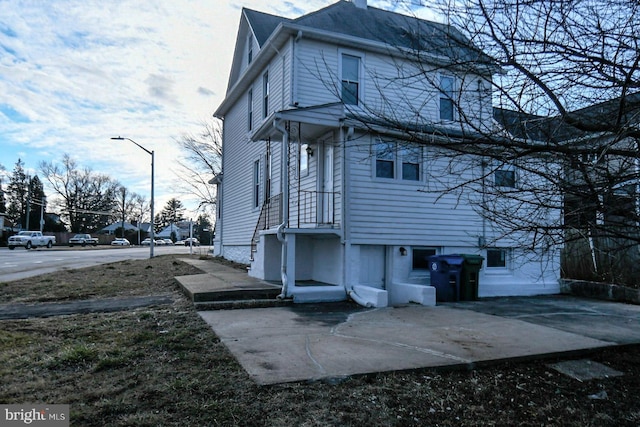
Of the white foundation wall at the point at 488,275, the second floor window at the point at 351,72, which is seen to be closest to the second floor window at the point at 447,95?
the second floor window at the point at 351,72

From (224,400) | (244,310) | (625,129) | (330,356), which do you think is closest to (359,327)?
(330,356)

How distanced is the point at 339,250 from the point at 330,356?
16.7 feet

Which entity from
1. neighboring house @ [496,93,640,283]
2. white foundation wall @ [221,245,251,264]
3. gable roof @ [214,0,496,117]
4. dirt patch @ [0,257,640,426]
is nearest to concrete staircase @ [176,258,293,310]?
dirt patch @ [0,257,640,426]

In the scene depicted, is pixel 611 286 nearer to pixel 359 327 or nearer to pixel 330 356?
pixel 359 327

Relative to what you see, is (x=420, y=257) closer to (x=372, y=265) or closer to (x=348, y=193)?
(x=372, y=265)

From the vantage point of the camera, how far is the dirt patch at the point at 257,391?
3.21m

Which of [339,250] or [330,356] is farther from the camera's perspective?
[339,250]

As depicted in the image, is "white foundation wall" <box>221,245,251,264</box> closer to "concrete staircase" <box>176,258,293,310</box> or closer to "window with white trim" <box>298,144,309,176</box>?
"window with white trim" <box>298,144,309,176</box>

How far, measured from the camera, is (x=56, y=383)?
3775 millimetres

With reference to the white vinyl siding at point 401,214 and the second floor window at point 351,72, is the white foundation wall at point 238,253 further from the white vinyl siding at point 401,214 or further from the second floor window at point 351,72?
the second floor window at point 351,72

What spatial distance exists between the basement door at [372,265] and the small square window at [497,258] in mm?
3197

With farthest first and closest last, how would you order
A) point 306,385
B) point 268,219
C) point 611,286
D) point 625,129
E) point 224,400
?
point 268,219 < point 611,286 < point 306,385 < point 224,400 < point 625,129

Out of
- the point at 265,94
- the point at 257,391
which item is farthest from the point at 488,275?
the point at 257,391

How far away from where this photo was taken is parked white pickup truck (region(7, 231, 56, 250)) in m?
39.5
